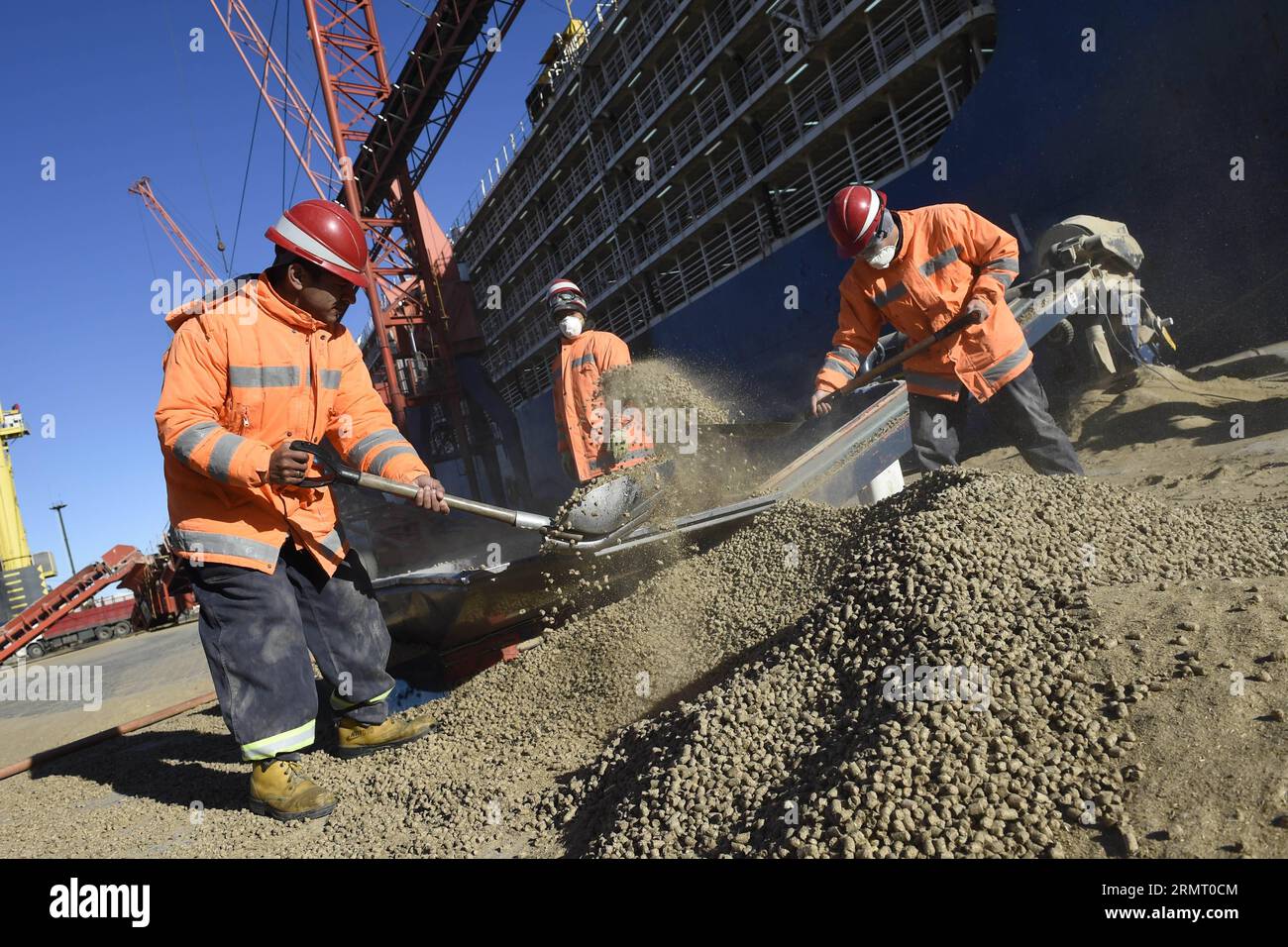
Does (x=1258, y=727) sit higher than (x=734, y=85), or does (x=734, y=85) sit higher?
(x=734, y=85)

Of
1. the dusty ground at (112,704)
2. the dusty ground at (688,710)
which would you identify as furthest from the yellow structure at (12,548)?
the dusty ground at (688,710)

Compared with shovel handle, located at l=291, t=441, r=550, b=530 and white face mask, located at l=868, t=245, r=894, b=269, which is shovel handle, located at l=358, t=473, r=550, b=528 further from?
white face mask, located at l=868, t=245, r=894, b=269

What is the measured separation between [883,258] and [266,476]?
2950 mm

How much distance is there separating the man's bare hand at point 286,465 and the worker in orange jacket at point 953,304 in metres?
2.65

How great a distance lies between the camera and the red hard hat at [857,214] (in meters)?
3.60

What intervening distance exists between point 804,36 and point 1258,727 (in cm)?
1407

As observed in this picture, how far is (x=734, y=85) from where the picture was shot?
15742 mm

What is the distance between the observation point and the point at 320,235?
2789 millimetres

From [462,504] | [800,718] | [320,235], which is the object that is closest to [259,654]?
[462,504]

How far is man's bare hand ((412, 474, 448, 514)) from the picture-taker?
292 cm

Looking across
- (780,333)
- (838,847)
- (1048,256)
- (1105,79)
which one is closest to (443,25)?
(780,333)

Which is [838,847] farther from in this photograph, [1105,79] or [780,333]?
[780,333]

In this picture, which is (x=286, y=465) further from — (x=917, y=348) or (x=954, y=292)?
(x=954, y=292)
